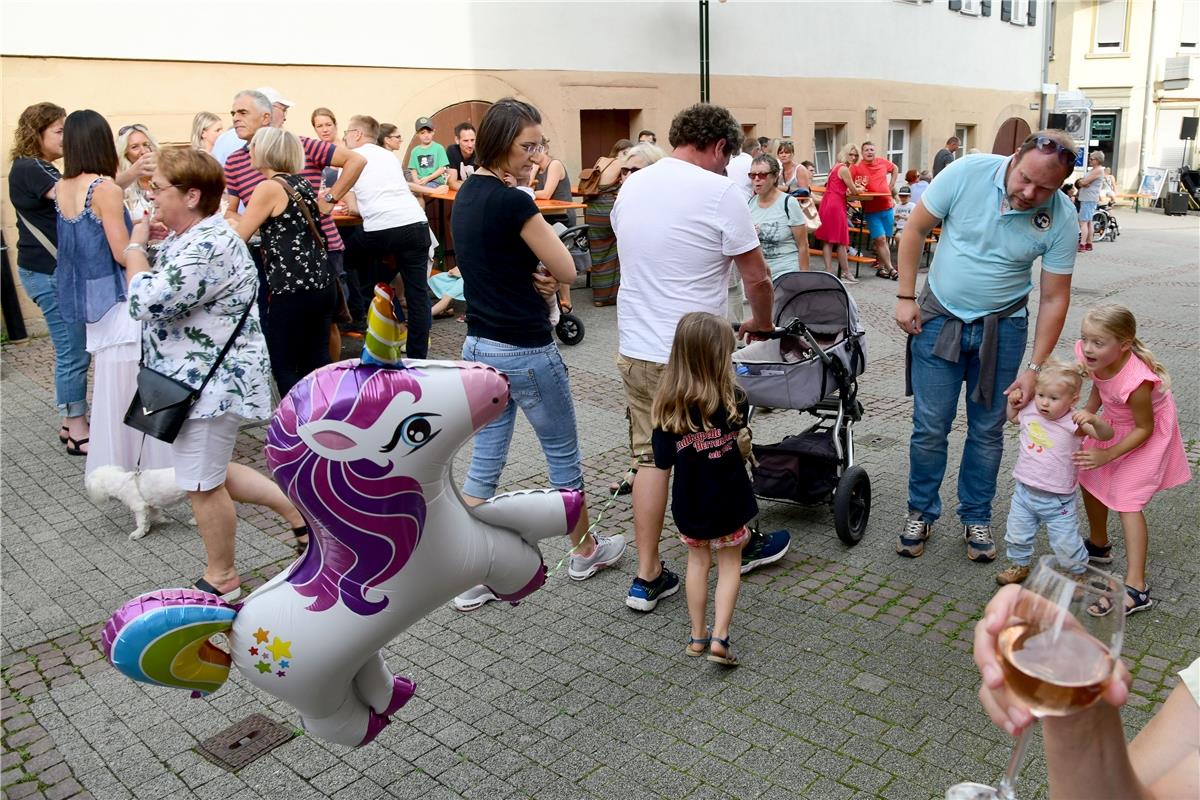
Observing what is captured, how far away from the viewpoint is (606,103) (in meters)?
15.8

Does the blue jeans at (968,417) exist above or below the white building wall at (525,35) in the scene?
below

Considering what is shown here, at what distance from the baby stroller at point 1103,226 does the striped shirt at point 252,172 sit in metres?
17.1

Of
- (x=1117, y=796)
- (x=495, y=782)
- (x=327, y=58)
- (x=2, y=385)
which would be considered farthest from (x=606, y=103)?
(x=1117, y=796)

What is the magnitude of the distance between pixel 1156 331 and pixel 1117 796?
10.5 m

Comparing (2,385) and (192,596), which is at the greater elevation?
(192,596)

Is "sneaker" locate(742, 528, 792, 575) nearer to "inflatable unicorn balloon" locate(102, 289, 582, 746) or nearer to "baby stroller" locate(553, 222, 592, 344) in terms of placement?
"inflatable unicorn balloon" locate(102, 289, 582, 746)

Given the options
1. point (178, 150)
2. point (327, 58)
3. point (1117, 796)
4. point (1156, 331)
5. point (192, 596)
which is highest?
point (327, 58)

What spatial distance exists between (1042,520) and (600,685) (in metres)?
2.11

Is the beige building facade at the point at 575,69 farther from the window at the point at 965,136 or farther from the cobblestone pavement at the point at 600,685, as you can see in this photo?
the cobblestone pavement at the point at 600,685

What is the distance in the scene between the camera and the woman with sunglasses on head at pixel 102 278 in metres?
5.57

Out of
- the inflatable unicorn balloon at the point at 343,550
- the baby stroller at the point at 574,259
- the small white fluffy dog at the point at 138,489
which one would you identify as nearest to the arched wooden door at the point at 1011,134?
the baby stroller at the point at 574,259

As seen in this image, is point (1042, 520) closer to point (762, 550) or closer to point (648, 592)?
point (762, 550)

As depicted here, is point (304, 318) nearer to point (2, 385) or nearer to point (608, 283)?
point (2, 385)

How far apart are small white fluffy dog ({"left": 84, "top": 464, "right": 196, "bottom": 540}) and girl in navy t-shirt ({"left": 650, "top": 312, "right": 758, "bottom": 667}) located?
114 inches
